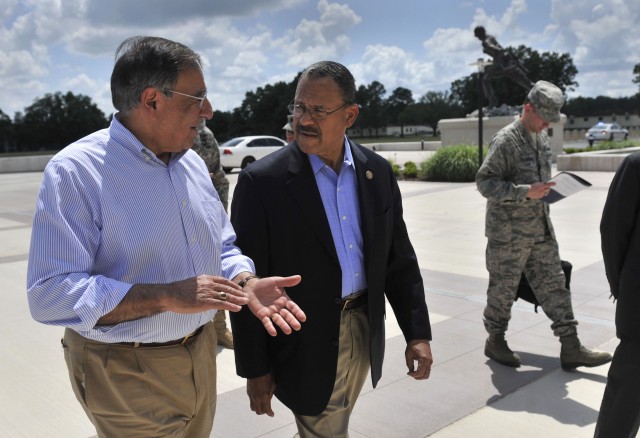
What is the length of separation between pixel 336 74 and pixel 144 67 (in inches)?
32.3

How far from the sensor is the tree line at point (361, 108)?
180 ft

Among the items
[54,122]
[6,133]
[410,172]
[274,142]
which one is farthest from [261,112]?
[410,172]

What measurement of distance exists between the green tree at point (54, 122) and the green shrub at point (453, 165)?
42.0 metres

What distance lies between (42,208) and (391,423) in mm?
2595

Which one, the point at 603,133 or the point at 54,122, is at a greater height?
the point at 54,122

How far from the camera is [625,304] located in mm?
2781

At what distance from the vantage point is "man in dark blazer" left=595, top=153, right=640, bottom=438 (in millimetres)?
2701

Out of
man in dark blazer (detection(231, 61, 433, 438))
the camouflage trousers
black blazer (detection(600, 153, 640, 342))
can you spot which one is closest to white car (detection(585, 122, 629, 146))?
the camouflage trousers

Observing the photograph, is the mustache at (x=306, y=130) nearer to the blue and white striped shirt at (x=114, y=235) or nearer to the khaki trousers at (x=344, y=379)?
the blue and white striped shirt at (x=114, y=235)

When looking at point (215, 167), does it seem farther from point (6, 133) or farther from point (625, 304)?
point (6, 133)

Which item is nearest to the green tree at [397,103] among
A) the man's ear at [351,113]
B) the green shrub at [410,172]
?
the green shrub at [410,172]

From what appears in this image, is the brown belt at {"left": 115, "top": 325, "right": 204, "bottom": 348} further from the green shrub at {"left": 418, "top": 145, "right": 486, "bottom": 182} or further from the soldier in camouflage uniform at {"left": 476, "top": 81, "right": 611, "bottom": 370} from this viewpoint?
the green shrub at {"left": 418, "top": 145, "right": 486, "bottom": 182}

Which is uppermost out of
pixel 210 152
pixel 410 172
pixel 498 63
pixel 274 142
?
pixel 498 63

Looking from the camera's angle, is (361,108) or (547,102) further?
(361,108)
